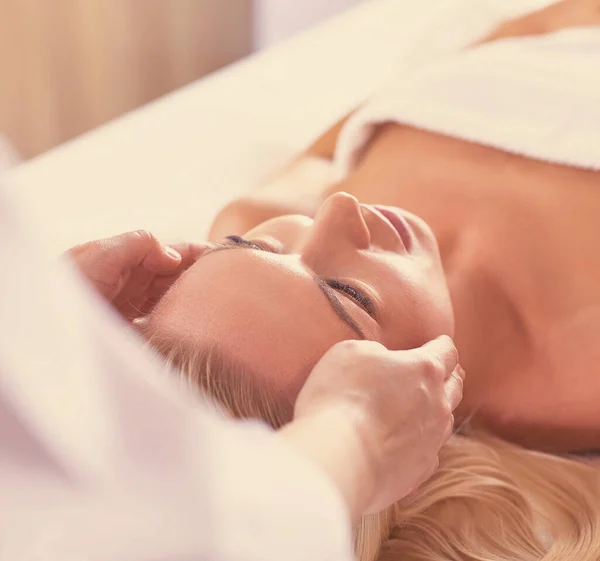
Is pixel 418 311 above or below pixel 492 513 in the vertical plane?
above

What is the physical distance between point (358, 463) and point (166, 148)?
91 cm

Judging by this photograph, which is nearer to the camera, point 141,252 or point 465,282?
point 141,252

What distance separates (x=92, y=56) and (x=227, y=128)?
2.86 ft

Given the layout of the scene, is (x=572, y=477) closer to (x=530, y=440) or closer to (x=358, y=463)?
(x=530, y=440)

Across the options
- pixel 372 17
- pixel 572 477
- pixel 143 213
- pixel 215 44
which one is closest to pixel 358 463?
pixel 572 477

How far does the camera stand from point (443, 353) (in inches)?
24.5

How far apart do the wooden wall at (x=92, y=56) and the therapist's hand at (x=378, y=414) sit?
1506mm

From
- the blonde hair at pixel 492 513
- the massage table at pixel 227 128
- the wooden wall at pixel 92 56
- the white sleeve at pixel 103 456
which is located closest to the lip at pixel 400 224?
the blonde hair at pixel 492 513

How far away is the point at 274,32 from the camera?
8.21 ft

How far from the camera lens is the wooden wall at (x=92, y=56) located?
191cm

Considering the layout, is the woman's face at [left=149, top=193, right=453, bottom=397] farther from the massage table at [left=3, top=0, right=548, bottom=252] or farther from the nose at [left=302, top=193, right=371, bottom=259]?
the massage table at [left=3, top=0, right=548, bottom=252]

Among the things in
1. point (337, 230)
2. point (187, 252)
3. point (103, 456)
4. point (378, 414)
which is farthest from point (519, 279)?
point (103, 456)

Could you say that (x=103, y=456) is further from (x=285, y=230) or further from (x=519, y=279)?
(x=519, y=279)

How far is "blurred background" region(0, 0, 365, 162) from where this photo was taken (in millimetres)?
1921
